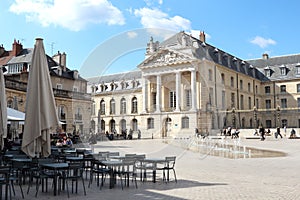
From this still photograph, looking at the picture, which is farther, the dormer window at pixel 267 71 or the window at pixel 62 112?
the dormer window at pixel 267 71

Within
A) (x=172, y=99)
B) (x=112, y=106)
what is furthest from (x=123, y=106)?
(x=172, y=99)

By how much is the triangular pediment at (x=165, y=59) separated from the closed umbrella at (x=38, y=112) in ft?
129

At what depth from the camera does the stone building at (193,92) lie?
4759cm

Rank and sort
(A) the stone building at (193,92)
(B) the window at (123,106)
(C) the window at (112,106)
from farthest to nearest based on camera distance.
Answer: (C) the window at (112,106)
(B) the window at (123,106)
(A) the stone building at (193,92)

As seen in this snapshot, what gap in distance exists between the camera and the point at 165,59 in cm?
4972

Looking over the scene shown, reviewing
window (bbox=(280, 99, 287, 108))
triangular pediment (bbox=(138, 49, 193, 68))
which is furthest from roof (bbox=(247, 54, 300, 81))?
triangular pediment (bbox=(138, 49, 193, 68))

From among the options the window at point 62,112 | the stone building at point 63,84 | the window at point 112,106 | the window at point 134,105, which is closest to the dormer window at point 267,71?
the window at point 134,105

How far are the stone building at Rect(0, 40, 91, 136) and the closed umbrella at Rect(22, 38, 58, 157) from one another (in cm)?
2262

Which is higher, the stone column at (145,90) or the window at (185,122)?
the stone column at (145,90)

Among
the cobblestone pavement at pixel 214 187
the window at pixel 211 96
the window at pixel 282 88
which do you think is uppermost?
the window at pixel 282 88

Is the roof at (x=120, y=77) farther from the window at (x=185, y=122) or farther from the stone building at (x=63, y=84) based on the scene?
the stone building at (x=63, y=84)

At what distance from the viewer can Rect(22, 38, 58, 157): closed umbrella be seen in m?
8.19

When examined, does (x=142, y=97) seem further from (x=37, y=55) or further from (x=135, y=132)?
(x=37, y=55)

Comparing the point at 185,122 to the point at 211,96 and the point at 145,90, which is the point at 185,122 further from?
the point at 145,90
